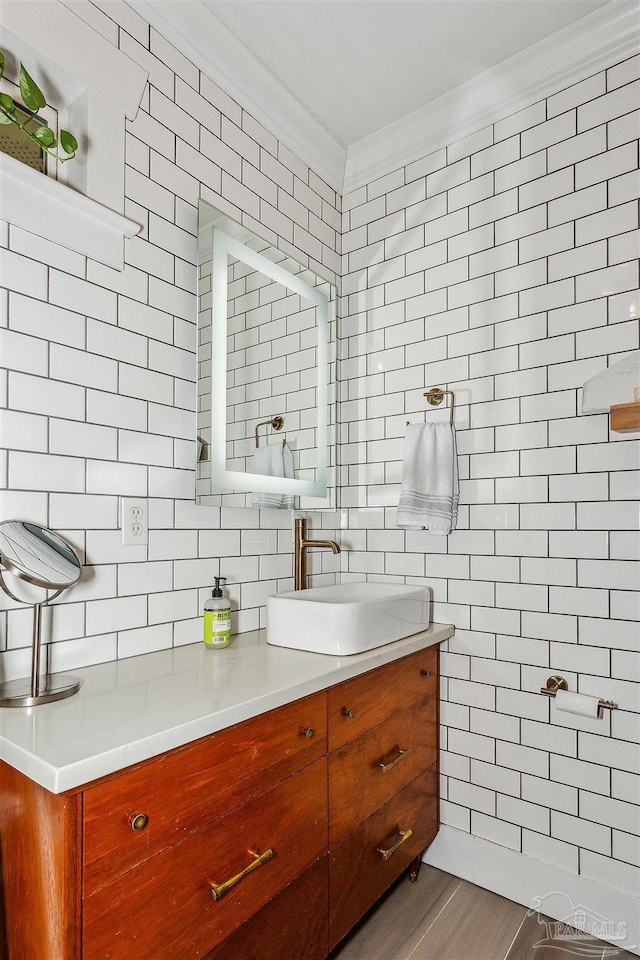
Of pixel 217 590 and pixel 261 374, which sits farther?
pixel 261 374

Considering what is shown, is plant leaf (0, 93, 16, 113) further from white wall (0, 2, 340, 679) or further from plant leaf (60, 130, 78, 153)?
white wall (0, 2, 340, 679)

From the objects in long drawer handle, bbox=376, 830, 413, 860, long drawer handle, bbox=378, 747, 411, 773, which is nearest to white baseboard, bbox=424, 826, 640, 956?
long drawer handle, bbox=376, 830, 413, 860

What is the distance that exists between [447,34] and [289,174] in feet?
2.22

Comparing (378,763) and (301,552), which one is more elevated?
(301,552)

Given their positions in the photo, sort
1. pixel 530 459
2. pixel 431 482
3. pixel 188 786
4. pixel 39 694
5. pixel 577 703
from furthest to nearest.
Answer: pixel 431 482, pixel 530 459, pixel 577 703, pixel 39 694, pixel 188 786

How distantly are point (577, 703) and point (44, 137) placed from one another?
1978 mm

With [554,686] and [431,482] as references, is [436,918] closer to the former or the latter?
[554,686]

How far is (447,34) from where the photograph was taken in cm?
180

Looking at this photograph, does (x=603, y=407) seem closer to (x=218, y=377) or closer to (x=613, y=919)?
(x=218, y=377)

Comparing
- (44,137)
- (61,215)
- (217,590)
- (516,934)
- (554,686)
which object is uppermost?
(44,137)

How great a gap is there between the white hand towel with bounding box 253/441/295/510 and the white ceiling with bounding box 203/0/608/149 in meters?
1.27

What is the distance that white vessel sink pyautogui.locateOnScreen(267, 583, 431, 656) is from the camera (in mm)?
1545

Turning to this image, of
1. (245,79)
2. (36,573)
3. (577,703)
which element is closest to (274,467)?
(36,573)

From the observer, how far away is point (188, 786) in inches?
40.6
